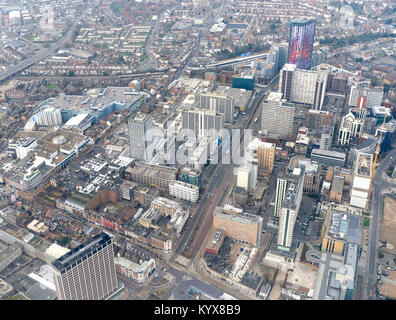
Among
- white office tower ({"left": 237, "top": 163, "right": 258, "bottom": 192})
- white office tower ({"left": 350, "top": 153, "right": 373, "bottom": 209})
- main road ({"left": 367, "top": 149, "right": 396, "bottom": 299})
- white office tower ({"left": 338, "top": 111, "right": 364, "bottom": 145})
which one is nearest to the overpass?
white office tower ({"left": 338, "top": 111, "right": 364, "bottom": 145})

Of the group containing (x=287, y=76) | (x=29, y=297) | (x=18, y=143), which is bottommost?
(x=29, y=297)

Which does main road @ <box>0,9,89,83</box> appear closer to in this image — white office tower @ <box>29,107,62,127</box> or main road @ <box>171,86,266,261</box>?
white office tower @ <box>29,107,62,127</box>

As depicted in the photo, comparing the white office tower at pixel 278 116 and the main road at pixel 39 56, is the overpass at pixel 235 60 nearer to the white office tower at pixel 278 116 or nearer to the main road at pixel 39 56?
the white office tower at pixel 278 116

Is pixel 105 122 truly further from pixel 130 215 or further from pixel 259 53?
pixel 259 53

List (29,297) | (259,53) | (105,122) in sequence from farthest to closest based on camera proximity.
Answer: (259,53), (105,122), (29,297)

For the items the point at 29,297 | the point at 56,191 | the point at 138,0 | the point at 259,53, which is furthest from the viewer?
the point at 138,0

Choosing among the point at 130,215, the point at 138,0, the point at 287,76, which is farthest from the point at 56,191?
the point at 138,0
